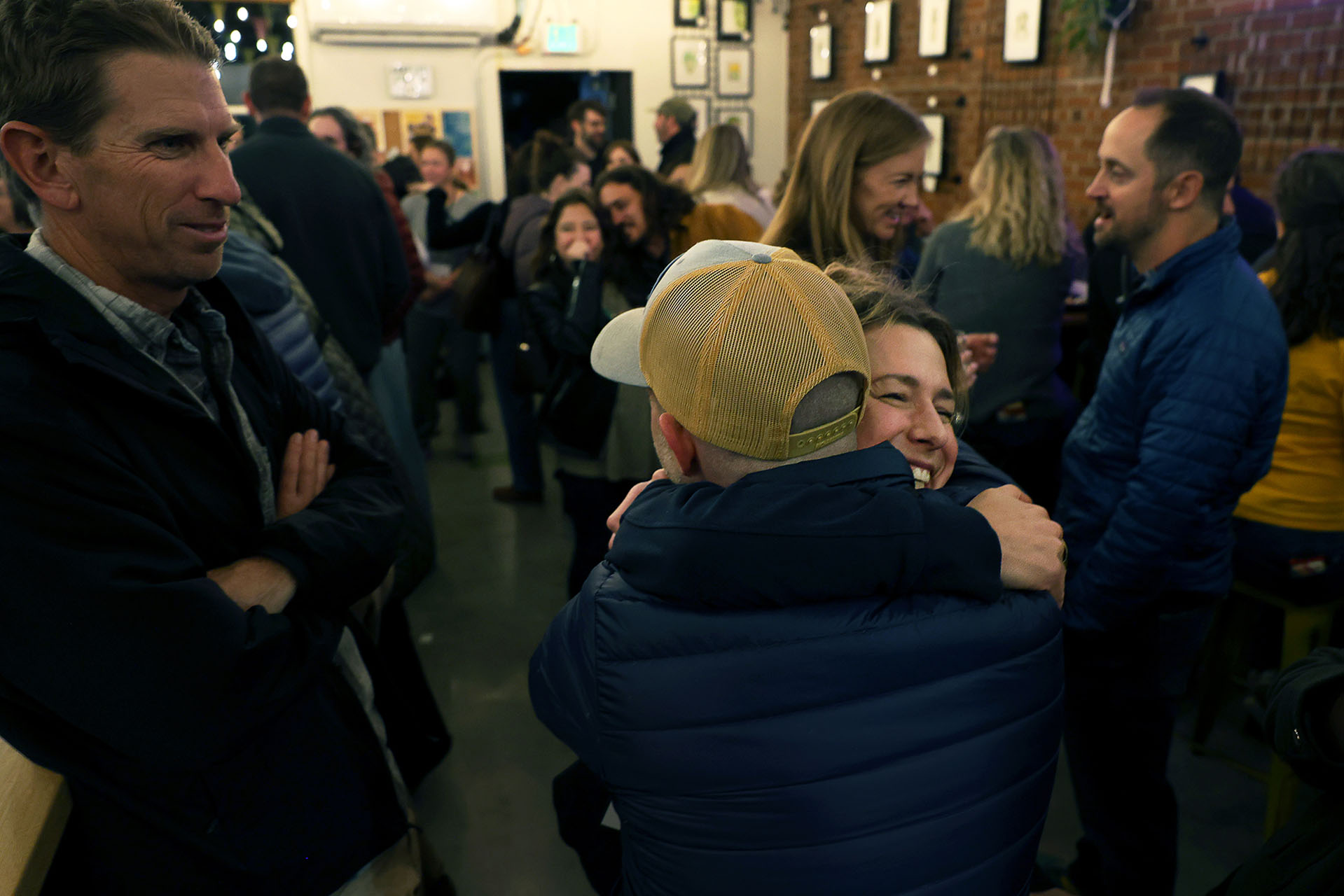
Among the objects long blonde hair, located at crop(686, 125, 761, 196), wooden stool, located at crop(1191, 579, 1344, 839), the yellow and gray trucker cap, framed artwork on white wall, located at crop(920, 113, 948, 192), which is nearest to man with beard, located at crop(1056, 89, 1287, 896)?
wooden stool, located at crop(1191, 579, 1344, 839)

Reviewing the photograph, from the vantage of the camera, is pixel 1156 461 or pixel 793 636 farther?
pixel 1156 461

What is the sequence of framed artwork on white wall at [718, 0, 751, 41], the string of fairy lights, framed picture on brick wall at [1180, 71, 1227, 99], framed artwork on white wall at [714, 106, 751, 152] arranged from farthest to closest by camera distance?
framed artwork on white wall at [714, 106, 751, 152], framed artwork on white wall at [718, 0, 751, 41], the string of fairy lights, framed picture on brick wall at [1180, 71, 1227, 99]

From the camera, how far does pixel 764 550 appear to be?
82cm

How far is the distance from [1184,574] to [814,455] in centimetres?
126

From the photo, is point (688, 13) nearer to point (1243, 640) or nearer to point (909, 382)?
point (1243, 640)

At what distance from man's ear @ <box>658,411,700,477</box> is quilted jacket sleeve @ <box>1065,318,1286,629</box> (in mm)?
1158

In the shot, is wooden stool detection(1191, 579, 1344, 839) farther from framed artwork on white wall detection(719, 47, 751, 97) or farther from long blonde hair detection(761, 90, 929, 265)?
framed artwork on white wall detection(719, 47, 751, 97)

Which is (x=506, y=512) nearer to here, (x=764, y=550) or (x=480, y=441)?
(x=480, y=441)

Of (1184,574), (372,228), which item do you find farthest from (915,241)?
(1184,574)

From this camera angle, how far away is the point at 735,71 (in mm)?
8148

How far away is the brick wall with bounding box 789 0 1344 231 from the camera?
3838mm

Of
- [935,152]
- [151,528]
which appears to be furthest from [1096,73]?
[151,528]

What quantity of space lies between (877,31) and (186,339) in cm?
661

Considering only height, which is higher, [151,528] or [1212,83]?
[1212,83]
